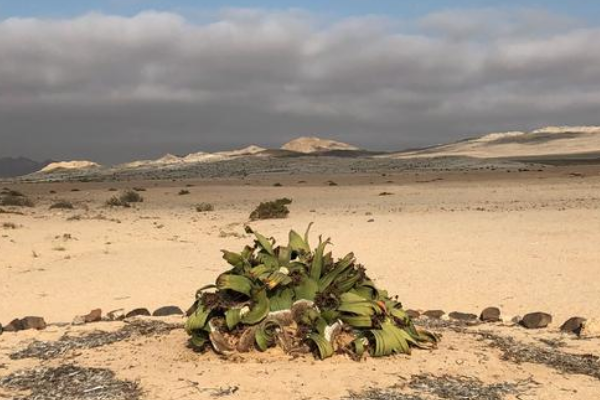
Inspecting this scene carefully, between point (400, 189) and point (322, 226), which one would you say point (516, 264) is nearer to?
point (322, 226)

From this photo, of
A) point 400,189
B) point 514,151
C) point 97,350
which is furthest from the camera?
point 514,151

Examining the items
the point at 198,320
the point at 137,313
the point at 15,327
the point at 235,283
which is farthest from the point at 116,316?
the point at 235,283

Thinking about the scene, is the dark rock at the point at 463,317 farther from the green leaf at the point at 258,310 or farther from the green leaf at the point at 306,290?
the green leaf at the point at 258,310

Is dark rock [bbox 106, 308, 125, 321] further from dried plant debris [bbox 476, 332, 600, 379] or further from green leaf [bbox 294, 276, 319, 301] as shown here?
dried plant debris [bbox 476, 332, 600, 379]

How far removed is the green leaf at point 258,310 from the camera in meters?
6.24

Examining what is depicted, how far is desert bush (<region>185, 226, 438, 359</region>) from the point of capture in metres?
6.20

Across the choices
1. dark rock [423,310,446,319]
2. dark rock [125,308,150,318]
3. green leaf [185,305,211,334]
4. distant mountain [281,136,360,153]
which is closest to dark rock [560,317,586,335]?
dark rock [423,310,446,319]

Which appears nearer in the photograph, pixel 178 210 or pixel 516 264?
pixel 516 264

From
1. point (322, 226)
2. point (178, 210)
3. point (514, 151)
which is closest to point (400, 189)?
point (178, 210)

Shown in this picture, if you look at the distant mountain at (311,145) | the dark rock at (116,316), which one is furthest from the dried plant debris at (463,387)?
the distant mountain at (311,145)

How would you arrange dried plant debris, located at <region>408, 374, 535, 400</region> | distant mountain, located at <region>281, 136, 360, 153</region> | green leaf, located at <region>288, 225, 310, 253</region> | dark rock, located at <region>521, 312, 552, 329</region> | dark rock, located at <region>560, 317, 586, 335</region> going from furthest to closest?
distant mountain, located at <region>281, 136, 360, 153</region> → dark rock, located at <region>521, 312, 552, 329</region> → dark rock, located at <region>560, 317, 586, 335</region> → green leaf, located at <region>288, 225, 310, 253</region> → dried plant debris, located at <region>408, 374, 535, 400</region>

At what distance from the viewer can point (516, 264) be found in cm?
1180

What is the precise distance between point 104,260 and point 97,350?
716cm

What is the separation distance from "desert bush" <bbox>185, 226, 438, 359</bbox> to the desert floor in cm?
17
